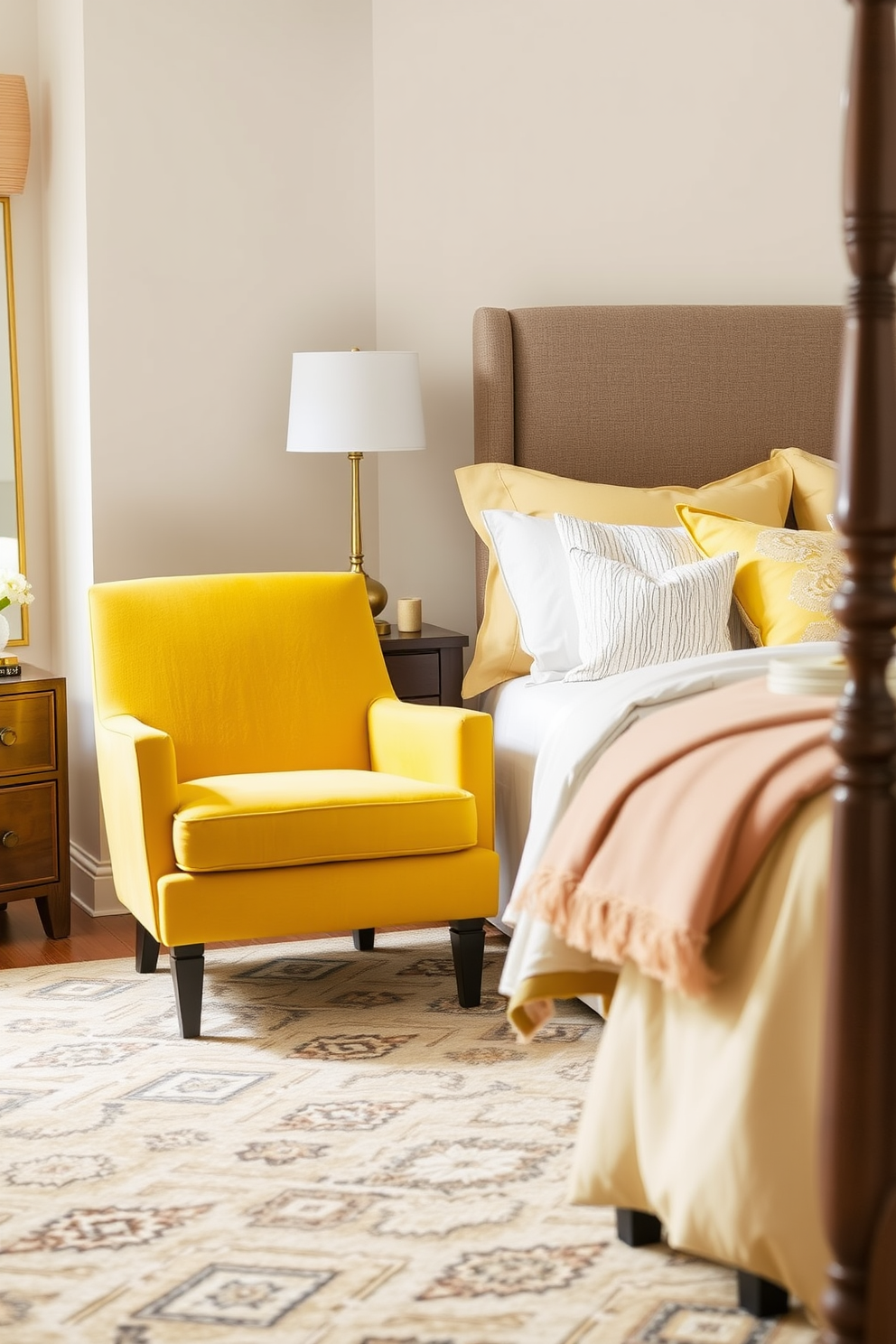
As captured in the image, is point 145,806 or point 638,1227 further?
point 145,806

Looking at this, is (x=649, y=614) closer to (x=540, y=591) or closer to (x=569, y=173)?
(x=540, y=591)

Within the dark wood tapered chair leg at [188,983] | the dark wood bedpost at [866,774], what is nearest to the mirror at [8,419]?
the dark wood tapered chair leg at [188,983]

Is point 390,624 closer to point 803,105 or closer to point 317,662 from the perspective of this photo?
point 317,662

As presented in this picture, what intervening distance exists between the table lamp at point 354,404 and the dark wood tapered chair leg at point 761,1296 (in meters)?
2.30

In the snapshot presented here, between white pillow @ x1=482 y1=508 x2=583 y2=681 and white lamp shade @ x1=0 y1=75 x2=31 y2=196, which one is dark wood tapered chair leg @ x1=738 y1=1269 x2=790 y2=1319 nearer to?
white pillow @ x1=482 y1=508 x2=583 y2=681

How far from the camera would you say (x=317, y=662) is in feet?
12.7

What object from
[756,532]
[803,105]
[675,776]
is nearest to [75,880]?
[756,532]

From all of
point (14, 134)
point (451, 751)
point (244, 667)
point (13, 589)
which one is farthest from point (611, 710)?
point (14, 134)

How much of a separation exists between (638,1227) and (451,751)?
1.40 meters

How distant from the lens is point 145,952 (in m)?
3.70

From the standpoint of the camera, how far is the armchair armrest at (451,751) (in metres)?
3.46

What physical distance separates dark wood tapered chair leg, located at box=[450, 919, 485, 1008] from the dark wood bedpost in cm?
179

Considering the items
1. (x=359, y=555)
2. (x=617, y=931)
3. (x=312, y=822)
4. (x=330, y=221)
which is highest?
(x=330, y=221)

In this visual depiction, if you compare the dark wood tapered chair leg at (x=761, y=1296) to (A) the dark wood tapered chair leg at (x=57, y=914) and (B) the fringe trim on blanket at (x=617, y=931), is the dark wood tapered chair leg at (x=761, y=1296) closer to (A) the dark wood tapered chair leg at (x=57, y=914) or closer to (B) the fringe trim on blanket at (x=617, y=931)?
(B) the fringe trim on blanket at (x=617, y=931)
